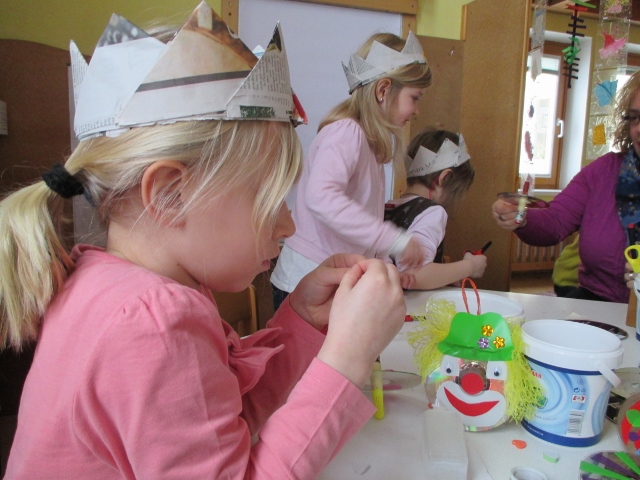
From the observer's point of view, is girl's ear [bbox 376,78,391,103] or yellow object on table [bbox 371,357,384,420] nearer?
yellow object on table [bbox 371,357,384,420]

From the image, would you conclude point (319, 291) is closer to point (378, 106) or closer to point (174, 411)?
point (174, 411)

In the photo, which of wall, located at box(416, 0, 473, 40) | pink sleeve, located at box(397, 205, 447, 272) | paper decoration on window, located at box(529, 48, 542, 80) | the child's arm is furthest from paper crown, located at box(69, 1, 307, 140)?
wall, located at box(416, 0, 473, 40)

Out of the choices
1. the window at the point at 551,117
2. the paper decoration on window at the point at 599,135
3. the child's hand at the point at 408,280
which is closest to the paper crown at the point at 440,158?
the child's hand at the point at 408,280

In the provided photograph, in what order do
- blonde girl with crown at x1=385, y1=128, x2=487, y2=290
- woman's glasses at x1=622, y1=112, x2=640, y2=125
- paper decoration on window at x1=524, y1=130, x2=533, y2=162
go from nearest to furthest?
woman's glasses at x1=622, y1=112, x2=640, y2=125 → blonde girl with crown at x1=385, y1=128, x2=487, y2=290 → paper decoration on window at x1=524, y1=130, x2=533, y2=162

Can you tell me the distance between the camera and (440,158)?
67.8 inches

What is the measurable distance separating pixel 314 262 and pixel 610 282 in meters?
0.87

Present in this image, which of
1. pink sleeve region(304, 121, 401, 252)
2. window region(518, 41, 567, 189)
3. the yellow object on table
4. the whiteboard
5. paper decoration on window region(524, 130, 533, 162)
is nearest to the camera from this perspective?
the yellow object on table

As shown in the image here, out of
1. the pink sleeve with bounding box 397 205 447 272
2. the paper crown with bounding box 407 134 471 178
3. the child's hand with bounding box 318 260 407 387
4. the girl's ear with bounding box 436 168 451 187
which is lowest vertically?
the pink sleeve with bounding box 397 205 447 272

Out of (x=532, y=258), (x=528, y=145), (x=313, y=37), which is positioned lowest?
(x=532, y=258)

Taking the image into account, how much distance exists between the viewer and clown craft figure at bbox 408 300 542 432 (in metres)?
0.55

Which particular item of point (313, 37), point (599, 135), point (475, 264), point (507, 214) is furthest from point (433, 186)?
point (313, 37)

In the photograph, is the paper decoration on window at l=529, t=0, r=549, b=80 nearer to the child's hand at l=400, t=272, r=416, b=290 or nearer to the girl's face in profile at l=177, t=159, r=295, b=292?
the child's hand at l=400, t=272, r=416, b=290

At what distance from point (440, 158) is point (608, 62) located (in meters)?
1.01

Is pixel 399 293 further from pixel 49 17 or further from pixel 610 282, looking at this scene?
pixel 49 17
